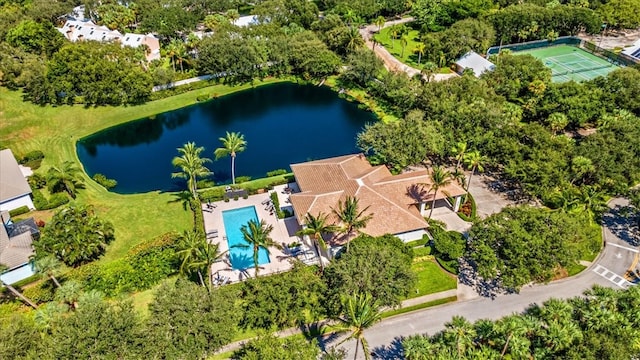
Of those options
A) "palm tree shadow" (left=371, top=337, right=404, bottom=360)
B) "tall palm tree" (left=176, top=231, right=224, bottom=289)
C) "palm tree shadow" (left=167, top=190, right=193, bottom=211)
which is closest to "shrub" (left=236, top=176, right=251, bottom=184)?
"palm tree shadow" (left=167, top=190, right=193, bottom=211)

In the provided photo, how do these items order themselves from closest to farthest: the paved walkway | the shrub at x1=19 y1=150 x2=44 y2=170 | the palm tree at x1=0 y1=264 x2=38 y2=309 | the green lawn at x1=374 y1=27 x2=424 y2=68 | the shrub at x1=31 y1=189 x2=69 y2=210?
1. the palm tree at x1=0 y1=264 x2=38 y2=309
2. the shrub at x1=31 y1=189 x2=69 y2=210
3. the shrub at x1=19 y1=150 x2=44 y2=170
4. the paved walkway
5. the green lawn at x1=374 y1=27 x2=424 y2=68

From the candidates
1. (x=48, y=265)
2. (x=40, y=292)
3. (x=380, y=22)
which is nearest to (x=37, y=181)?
(x=40, y=292)

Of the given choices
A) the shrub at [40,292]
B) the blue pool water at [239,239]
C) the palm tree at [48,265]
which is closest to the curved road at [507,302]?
the blue pool water at [239,239]

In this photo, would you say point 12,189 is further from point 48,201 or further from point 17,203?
point 48,201

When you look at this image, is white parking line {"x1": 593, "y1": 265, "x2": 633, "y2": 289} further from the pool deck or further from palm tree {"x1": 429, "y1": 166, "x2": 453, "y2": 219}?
the pool deck

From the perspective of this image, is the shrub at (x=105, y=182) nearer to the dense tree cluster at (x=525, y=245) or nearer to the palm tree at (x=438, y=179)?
the palm tree at (x=438, y=179)

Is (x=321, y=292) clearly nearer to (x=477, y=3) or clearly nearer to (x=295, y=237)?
(x=295, y=237)
